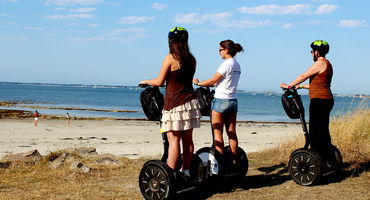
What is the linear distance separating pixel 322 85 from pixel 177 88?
2.19 metres

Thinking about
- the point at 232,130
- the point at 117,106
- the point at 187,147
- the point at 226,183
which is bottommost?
the point at 117,106

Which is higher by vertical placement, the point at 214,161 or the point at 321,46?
the point at 321,46

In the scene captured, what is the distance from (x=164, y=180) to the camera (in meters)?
3.49

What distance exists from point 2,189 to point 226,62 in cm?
347

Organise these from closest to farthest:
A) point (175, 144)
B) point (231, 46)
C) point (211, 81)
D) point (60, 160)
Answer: point (175, 144)
point (211, 81)
point (231, 46)
point (60, 160)

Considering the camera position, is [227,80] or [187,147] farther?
[227,80]

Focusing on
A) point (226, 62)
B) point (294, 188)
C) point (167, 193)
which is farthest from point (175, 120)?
point (294, 188)

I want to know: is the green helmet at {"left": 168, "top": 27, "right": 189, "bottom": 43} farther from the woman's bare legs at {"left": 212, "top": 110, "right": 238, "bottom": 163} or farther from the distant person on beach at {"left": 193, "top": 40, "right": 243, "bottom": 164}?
the woman's bare legs at {"left": 212, "top": 110, "right": 238, "bottom": 163}

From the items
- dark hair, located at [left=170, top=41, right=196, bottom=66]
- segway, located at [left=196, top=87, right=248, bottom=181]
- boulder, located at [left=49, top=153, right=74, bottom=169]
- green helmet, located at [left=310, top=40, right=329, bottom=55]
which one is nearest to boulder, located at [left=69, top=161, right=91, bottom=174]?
boulder, located at [left=49, top=153, right=74, bottom=169]

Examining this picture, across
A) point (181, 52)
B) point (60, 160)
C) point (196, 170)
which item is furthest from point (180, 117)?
point (60, 160)

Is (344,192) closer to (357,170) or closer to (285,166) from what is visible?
(357,170)

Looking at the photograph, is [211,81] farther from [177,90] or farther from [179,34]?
[179,34]

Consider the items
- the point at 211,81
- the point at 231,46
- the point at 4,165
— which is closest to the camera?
the point at 211,81

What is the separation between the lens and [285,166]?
5805mm
